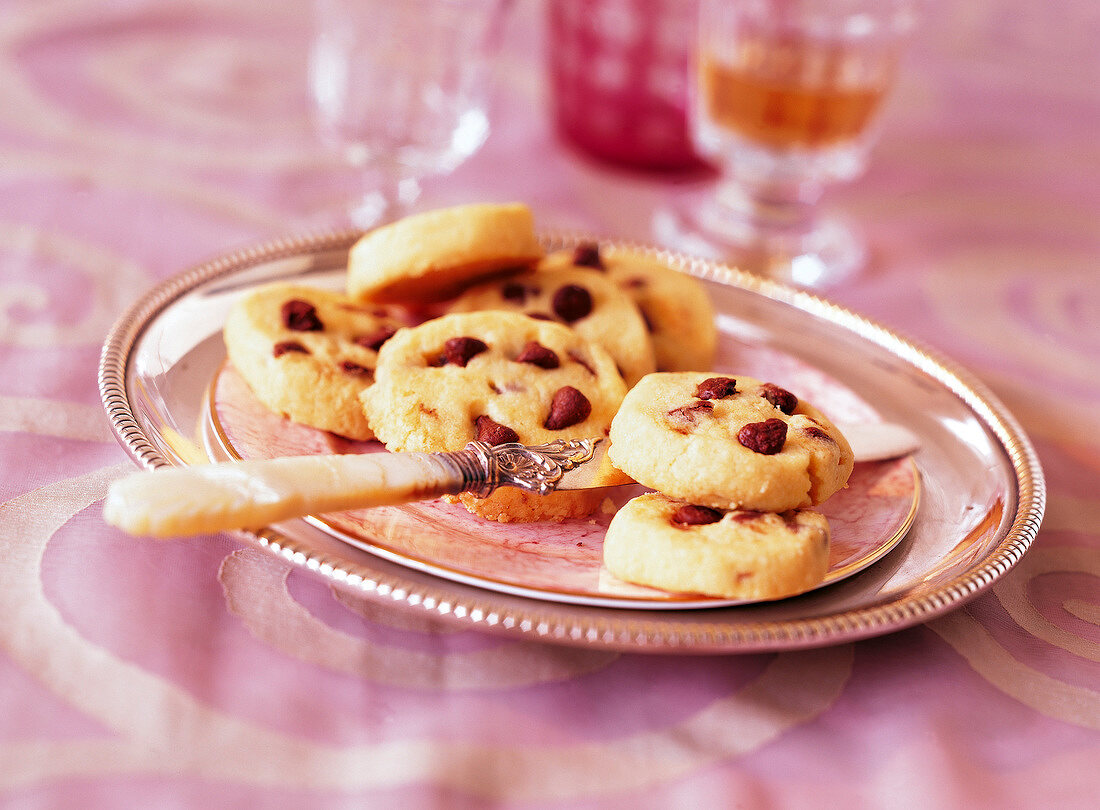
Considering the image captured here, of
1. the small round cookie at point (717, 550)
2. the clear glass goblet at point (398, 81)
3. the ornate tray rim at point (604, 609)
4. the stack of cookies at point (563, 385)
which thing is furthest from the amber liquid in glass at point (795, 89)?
the small round cookie at point (717, 550)

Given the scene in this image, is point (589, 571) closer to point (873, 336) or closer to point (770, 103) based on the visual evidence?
point (873, 336)

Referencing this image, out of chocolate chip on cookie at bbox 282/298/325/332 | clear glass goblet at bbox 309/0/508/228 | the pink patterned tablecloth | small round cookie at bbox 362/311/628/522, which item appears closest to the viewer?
the pink patterned tablecloth

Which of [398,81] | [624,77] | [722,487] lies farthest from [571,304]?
[624,77]

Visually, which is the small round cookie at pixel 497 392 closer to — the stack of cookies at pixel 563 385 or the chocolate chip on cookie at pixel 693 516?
the stack of cookies at pixel 563 385

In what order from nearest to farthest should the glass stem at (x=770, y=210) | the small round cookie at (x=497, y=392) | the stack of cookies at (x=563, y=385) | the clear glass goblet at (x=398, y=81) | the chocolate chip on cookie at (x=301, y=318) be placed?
the stack of cookies at (x=563, y=385), the small round cookie at (x=497, y=392), the chocolate chip on cookie at (x=301, y=318), the clear glass goblet at (x=398, y=81), the glass stem at (x=770, y=210)

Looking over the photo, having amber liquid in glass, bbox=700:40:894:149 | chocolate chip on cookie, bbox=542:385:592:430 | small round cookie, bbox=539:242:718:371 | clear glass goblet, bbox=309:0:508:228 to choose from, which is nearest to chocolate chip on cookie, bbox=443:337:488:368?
chocolate chip on cookie, bbox=542:385:592:430

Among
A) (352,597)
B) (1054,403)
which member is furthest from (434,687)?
(1054,403)

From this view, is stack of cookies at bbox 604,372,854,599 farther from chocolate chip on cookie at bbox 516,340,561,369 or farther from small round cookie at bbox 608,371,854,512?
chocolate chip on cookie at bbox 516,340,561,369
